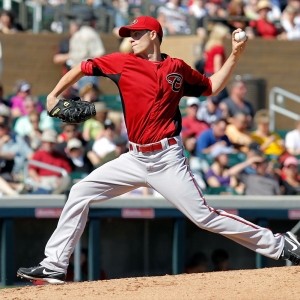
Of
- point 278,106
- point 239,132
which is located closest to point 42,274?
point 239,132

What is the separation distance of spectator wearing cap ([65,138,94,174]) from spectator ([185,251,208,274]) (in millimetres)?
1782

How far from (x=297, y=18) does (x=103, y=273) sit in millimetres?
8204

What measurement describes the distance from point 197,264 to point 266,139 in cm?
314

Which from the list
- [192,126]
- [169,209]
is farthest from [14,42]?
[169,209]

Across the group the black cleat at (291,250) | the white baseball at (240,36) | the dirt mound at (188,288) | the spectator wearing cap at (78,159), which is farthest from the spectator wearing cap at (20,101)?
the black cleat at (291,250)

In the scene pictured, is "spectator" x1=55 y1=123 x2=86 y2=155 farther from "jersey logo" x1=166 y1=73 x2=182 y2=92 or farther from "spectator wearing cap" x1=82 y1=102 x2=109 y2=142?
"jersey logo" x1=166 y1=73 x2=182 y2=92

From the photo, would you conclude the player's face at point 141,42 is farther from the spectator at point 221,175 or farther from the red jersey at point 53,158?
the spectator at point 221,175

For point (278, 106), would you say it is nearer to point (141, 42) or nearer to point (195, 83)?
point (195, 83)

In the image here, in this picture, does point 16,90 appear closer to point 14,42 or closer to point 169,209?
→ point 14,42

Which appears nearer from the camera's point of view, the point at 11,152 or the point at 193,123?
the point at 11,152

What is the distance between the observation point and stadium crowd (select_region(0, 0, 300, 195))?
959 centimetres

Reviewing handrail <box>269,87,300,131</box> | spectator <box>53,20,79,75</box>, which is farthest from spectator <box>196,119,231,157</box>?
spectator <box>53,20,79,75</box>

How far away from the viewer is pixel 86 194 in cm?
565

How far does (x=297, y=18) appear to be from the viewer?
15.2 m
